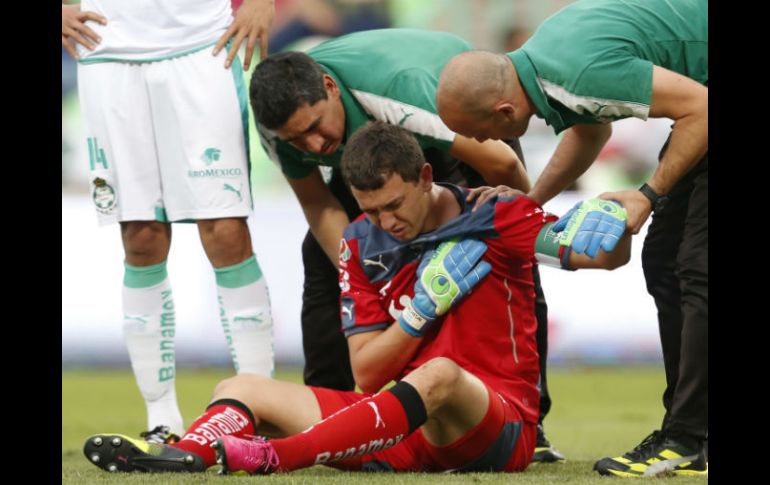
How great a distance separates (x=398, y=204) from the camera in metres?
3.42

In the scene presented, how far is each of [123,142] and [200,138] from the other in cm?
30

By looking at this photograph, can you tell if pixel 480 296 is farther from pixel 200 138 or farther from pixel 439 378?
pixel 200 138

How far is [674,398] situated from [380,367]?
Result: 0.92 m

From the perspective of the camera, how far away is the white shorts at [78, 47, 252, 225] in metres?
4.23

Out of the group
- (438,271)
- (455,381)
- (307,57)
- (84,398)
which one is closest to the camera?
(455,381)

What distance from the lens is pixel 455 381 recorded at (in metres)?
3.22

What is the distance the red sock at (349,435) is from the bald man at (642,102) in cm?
69

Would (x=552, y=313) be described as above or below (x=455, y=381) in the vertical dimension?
below

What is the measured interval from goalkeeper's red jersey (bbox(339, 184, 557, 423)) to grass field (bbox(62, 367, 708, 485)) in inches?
13.4

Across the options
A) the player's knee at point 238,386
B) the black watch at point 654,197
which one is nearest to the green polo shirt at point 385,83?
the black watch at point 654,197

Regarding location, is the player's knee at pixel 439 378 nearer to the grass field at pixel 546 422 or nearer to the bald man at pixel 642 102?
the grass field at pixel 546 422

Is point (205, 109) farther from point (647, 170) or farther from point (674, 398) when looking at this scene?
point (647, 170)

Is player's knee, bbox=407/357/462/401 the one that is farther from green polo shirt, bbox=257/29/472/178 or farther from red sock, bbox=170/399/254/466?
green polo shirt, bbox=257/29/472/178
